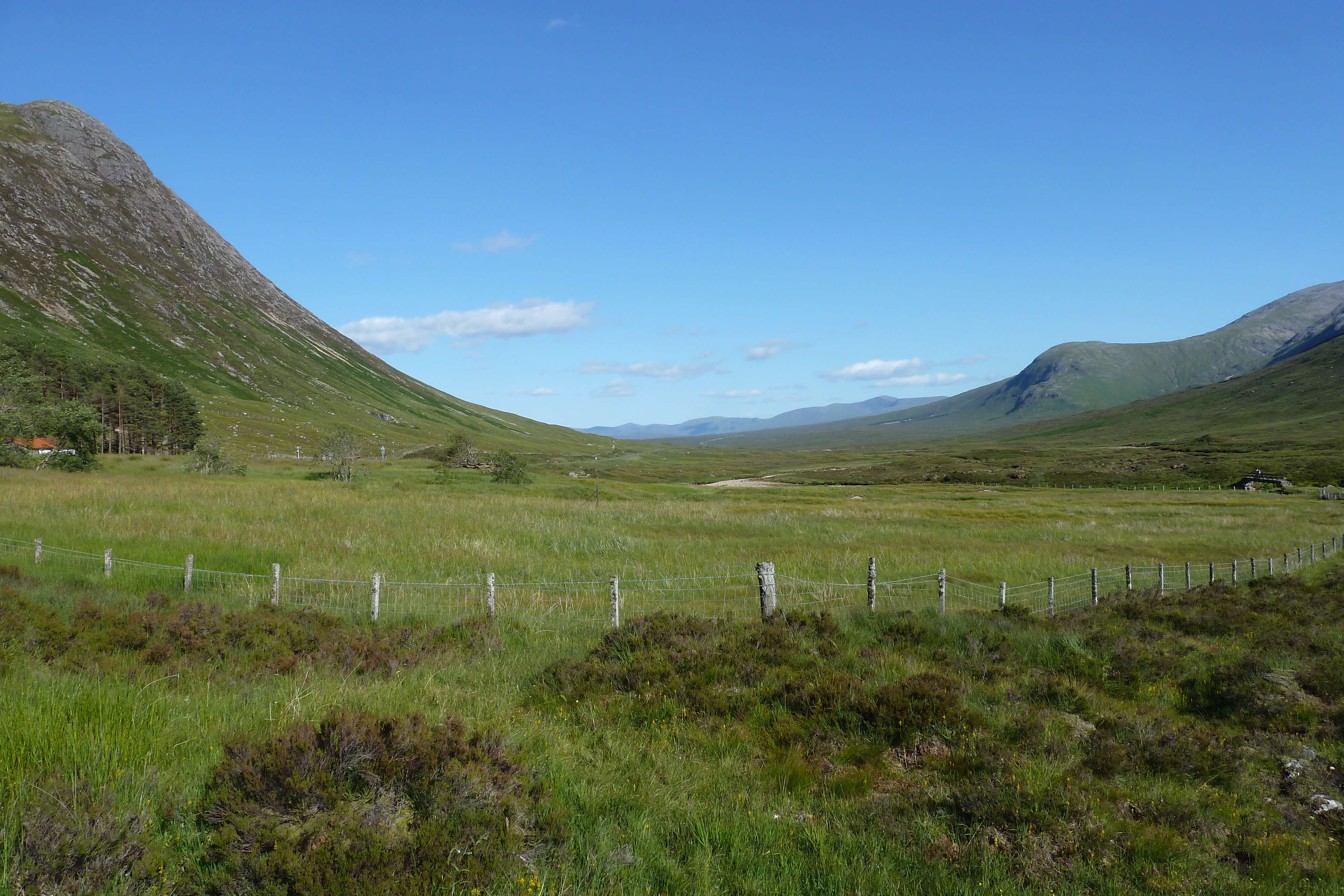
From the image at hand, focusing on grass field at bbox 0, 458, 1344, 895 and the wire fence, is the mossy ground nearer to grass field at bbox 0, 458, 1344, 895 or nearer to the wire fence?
grass field at bbox 0, 458, 1344, 895

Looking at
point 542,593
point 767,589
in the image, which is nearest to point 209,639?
point 542,593

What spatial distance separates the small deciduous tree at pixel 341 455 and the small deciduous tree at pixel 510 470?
10916mm

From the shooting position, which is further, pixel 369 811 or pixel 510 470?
pixel 510 470

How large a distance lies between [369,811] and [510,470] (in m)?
53.7

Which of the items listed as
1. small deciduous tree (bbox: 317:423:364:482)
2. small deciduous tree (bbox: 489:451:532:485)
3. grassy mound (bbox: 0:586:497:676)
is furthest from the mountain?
grassy mound (bbox: 0:586:497:676)

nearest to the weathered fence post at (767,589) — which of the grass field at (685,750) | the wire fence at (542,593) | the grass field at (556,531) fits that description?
the wire fence at (542,593)

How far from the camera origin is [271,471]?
61188 millimetres

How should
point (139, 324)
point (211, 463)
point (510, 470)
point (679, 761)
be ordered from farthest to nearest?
point (139, 324) → point (510, 470) → point (211, 463) → point (679, 761)

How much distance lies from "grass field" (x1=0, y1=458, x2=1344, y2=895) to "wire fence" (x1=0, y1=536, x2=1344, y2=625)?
90 cm

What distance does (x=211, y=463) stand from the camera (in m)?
52.7

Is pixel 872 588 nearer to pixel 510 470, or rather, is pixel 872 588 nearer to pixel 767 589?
pixel 767 589

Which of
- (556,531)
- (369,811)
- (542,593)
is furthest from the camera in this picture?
(556,531)

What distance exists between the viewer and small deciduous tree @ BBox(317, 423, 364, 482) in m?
51.8

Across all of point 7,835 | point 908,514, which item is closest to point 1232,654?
point 7,835
